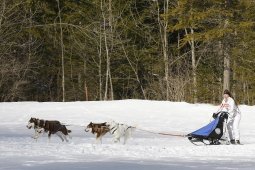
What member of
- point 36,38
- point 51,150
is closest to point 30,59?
point 36,38

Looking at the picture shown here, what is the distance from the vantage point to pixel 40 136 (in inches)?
625

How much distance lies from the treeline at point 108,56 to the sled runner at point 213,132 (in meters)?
13.9

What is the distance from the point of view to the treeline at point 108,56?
106 feet

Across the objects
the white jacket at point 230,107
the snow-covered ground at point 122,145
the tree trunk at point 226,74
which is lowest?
the snow-covered ground at point 122,145

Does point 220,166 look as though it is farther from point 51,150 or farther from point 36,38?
point 36,38

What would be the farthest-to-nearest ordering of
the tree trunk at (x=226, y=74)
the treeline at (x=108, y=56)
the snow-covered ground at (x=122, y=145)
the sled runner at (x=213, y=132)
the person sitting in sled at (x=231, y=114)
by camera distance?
1. the treeline at (x=108, y=56)
2. the tree trunk at (x=226, y=74)
3. the person sitting in sled at (x=231, y=114)
4. the sled runner at (x=213, y=132)
5. the snow-covered ground at (x=122, y=145)

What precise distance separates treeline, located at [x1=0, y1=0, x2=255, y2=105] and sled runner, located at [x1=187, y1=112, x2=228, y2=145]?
1390 cm

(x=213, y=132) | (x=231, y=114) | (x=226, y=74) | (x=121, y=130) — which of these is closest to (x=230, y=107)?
(x=231, y=114)

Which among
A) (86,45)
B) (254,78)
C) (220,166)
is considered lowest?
(220,166)

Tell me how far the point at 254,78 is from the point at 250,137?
1598 centimetres

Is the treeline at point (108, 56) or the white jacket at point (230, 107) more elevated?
the treeline at point (108, 56)

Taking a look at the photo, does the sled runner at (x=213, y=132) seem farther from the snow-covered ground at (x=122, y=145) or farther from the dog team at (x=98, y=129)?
the dog team at (x=98, y=129)

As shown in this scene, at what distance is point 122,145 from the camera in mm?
14031

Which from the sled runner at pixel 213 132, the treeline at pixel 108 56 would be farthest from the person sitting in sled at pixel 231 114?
the treeline at pixel 108 56
